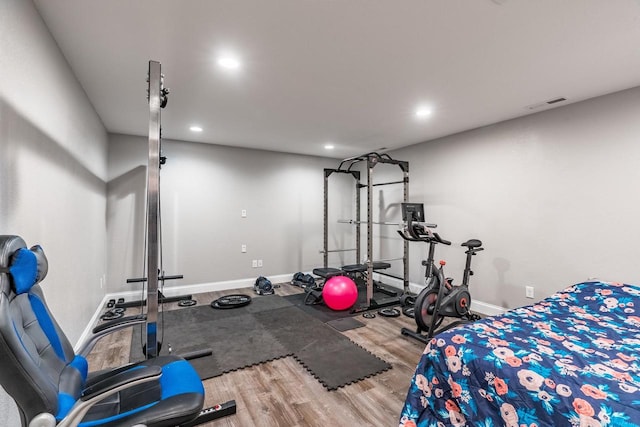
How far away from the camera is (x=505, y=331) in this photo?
1.71 m

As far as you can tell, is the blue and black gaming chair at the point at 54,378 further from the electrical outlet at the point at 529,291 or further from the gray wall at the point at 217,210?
the electrical outlet at the point at 529,291

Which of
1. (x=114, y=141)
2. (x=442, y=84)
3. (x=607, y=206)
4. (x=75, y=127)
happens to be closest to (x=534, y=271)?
(x=607, y=206)

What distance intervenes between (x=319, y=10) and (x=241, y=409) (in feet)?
8.15

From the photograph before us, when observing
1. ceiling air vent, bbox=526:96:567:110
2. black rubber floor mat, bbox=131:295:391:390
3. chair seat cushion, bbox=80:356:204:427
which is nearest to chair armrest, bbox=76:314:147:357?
chair seat cushion, bbox=80:356:204:427

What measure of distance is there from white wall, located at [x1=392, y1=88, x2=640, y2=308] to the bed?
37.8 inches

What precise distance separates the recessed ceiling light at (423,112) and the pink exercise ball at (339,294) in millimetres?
2206

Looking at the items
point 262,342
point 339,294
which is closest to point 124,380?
point 262,342

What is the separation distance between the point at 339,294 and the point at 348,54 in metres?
2.74

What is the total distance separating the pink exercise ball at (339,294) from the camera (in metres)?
3.76

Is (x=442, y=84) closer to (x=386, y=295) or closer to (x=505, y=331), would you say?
(x=505, y=331)

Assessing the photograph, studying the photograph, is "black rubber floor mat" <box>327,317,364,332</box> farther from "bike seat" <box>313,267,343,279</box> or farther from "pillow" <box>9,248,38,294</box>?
"pillow" <box>9,248,38,294</box>

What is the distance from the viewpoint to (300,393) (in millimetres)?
→ 2111

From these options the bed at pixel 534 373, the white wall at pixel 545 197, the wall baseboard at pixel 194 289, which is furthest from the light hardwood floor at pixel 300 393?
the white wall at pixel 545 197

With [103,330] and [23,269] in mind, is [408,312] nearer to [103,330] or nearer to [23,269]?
[103,330]
